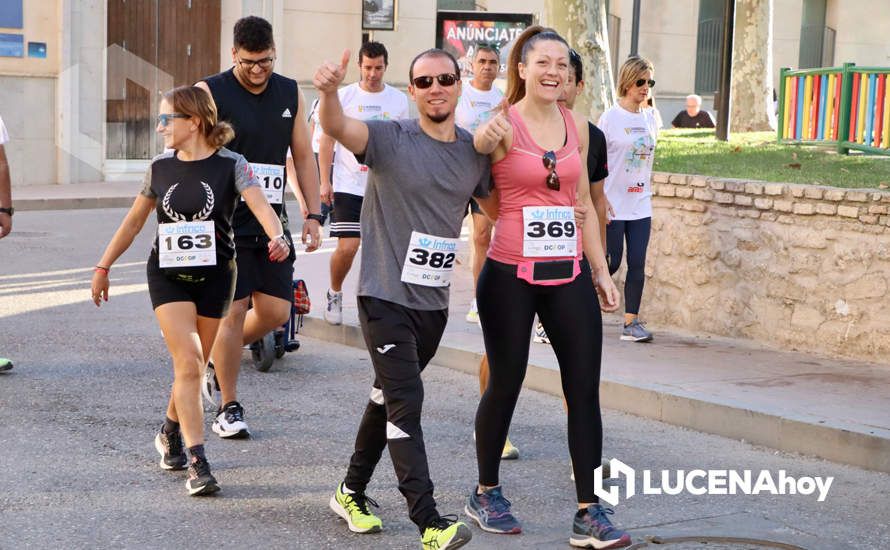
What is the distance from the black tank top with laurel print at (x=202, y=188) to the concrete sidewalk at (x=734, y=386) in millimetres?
2787

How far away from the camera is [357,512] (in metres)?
5.55

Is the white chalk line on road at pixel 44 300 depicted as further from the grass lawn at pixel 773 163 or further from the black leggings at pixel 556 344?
the black leggings at pixel 556 344

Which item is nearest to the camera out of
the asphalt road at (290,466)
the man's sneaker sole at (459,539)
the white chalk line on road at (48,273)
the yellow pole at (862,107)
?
the man's sneaker sole at (459,539)

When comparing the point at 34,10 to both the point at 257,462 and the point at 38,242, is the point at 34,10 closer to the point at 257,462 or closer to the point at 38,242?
the point at 38,242

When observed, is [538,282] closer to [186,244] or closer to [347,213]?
[186,244]

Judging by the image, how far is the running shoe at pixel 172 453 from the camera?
6410 mm

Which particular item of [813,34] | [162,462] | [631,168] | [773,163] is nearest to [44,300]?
[631,168]

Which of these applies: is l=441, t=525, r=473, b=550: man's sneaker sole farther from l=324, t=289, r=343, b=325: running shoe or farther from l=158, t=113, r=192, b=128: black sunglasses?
l=324, t=289, r=343, b=325: running shoe

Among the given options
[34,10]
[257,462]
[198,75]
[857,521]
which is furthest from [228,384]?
[198,75]

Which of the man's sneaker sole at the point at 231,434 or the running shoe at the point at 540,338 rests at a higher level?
the running shoe at the point at 540,338

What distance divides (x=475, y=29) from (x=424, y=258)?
21727 millimetres

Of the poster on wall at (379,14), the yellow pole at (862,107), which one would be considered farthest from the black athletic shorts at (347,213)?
the poster on wall at (379,14)

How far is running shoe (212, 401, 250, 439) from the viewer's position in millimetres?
7039

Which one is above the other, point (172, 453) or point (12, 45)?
point (12, 45)
